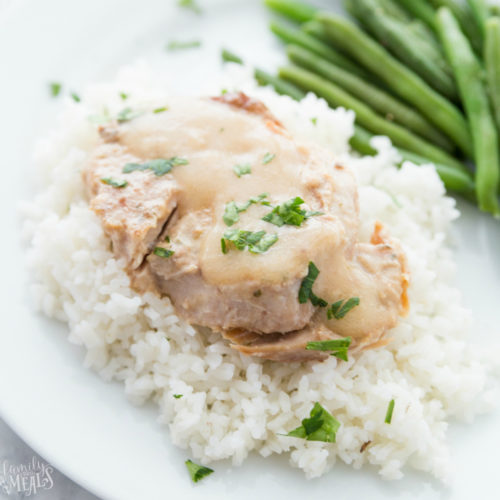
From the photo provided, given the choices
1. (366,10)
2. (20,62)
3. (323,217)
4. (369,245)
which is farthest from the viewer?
(366,10)

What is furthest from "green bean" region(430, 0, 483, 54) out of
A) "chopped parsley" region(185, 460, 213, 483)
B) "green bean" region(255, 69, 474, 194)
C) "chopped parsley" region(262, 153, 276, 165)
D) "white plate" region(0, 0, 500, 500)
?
"chopped parsley" region(185, 460, 213, 483)

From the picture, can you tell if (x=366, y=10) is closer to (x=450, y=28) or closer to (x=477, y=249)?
(x=450, y=28)

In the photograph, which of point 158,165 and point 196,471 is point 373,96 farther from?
point 196,471

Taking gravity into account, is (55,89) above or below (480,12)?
below

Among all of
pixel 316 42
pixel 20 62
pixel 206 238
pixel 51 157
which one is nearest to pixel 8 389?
pixel 206 238

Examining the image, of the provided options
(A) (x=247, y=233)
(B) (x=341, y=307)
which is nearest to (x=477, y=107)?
(B) (x=341, y=307)

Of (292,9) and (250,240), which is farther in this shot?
(292,9)
